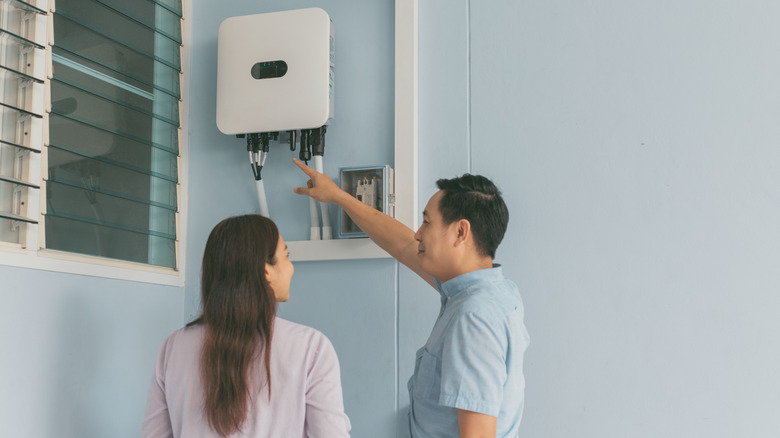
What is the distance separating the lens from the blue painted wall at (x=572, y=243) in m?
1.57

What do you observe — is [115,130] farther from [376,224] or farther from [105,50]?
[376,224]

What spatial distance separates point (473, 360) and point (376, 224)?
0.54 metres

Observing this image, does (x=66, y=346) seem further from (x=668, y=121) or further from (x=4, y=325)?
(x=668, y=121)

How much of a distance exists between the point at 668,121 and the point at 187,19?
1.32 metres

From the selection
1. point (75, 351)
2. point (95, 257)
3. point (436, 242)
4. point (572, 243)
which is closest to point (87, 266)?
point (95, 257)

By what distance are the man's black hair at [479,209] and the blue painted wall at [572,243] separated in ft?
0.98

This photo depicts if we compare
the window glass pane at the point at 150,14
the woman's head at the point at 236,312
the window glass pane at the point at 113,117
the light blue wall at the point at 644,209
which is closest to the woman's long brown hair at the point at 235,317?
the woman's head at the point at 236,312

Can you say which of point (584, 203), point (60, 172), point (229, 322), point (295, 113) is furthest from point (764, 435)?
point (60, 172)

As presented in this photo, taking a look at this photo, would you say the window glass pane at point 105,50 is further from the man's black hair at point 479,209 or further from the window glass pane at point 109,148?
the man's black hair at point 479,209

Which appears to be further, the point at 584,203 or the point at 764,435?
the point at 584,203

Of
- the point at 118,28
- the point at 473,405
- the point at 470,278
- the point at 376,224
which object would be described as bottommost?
the point at 473,405

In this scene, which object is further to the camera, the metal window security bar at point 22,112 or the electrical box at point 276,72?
the electrical box at point 276,72

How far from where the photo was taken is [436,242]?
4.79ft

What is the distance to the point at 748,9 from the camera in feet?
5.42
